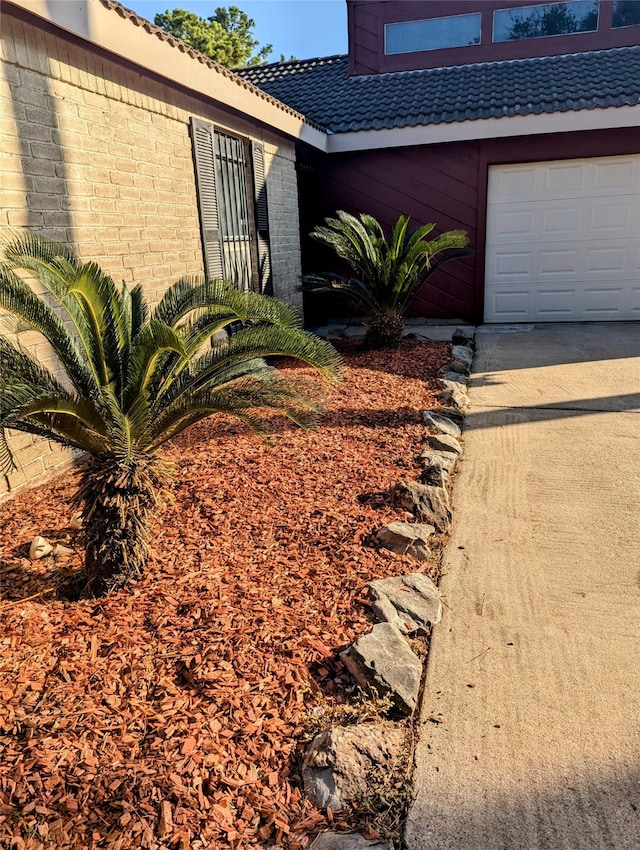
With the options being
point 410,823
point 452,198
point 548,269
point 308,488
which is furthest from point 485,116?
point 410,823

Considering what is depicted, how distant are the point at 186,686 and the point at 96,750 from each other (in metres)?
0.38

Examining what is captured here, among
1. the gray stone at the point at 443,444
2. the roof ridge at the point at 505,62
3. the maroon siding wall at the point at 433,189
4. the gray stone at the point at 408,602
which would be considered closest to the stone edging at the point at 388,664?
the gray stone at the point at 408,602

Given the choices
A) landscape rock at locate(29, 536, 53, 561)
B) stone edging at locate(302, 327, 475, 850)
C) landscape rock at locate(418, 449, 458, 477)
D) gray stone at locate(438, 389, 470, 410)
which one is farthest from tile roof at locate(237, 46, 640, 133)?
landscape rock at locate(29, 536, 53, 561)

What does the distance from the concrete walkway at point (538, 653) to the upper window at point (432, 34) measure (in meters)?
→ 9.08

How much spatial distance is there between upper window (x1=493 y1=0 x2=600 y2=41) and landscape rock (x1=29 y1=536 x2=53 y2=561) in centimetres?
1162

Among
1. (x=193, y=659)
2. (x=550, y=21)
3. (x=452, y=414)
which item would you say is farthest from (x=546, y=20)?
(x=193, y=659)

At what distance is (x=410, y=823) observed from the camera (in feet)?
6.08

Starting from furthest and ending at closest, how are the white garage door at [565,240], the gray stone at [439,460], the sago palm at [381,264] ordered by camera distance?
the white garage door at [565,240], the sago palm at [381,264], the gray stone at [439,460]

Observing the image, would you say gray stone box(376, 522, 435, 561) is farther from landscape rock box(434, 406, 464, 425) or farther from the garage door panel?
the garage door panel

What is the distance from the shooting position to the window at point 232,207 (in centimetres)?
645

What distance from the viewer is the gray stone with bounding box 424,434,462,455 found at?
4695 millimetres

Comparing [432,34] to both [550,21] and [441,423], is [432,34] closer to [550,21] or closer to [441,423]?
[550,21]

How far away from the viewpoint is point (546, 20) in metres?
10.8

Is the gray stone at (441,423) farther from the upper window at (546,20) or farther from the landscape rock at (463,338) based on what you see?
the upper window at (546,20)
